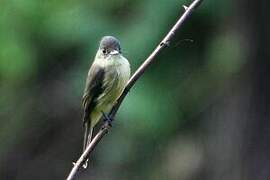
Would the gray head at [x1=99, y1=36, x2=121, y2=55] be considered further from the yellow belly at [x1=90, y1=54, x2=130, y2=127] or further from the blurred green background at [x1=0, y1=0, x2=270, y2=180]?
the blurred green background at [x1=0, y1=0, x2=270, y2=180]

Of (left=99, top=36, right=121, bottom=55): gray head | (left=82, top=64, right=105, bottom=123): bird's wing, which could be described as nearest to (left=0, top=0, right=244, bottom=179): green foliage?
(left=82, top=64, right=105, bottom=123): bird's wing

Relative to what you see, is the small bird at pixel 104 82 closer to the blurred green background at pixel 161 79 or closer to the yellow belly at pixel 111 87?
the yellow belly at pixel 111 87

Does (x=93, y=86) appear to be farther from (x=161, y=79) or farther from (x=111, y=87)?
(x=161, y=79)

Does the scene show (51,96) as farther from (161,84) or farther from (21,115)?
(161,84)

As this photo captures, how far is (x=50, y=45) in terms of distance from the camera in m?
8.70

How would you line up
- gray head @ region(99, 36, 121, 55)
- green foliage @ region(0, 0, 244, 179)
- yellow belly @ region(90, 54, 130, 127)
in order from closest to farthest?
gray head @ region(99, 36, 121, 55)
yellow belly @ region(90, 54, 130, 127)
green foliage @ region(0, 0, 244, 179)

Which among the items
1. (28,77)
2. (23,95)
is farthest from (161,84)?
(23,95)

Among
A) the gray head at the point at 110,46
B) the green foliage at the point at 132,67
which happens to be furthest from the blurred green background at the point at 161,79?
the gray head at the point at 110,46

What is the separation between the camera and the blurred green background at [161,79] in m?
8.01

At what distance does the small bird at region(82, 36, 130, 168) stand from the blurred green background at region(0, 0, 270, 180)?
2.18 metres

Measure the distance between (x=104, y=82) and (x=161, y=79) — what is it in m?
3.11

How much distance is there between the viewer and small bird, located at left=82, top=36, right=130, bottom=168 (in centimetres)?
515

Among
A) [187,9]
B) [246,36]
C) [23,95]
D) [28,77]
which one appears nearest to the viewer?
[187,9]

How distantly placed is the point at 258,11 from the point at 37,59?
1959mm
